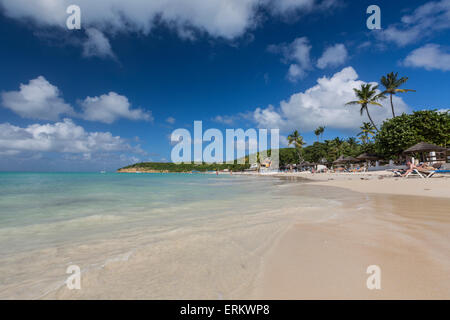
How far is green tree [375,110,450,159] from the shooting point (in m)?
24.8

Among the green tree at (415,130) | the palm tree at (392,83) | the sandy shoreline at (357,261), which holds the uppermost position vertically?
the palm tree at (392,83)

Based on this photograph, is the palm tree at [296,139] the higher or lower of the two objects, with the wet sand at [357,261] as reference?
higher

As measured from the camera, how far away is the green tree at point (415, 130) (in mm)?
24844

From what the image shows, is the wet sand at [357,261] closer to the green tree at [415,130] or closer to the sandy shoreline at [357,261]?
the sandy shoreline at [357,261]

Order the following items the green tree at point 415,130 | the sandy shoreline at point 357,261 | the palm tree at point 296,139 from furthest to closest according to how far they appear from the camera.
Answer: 1. the palm tree at point 296,139
2. the green tree at point 415,130
3. the sandy shoreline at point 357,261

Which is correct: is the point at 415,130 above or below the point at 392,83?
below

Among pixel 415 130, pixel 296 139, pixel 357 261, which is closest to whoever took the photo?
pixel 357 261

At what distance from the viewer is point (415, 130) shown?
25.5 m

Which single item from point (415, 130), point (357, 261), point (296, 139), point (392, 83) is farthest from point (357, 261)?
point (296, 139)

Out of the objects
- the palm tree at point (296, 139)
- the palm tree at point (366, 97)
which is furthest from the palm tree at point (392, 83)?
the palm tree at point (296, 139)

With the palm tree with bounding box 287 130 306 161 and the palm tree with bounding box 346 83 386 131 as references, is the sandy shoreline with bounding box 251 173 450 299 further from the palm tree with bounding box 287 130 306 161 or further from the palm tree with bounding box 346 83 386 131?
the palm tree with bounding box 287 130 306 161

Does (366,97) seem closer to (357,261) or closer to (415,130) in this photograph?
(415,130)

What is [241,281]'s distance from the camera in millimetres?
2000
